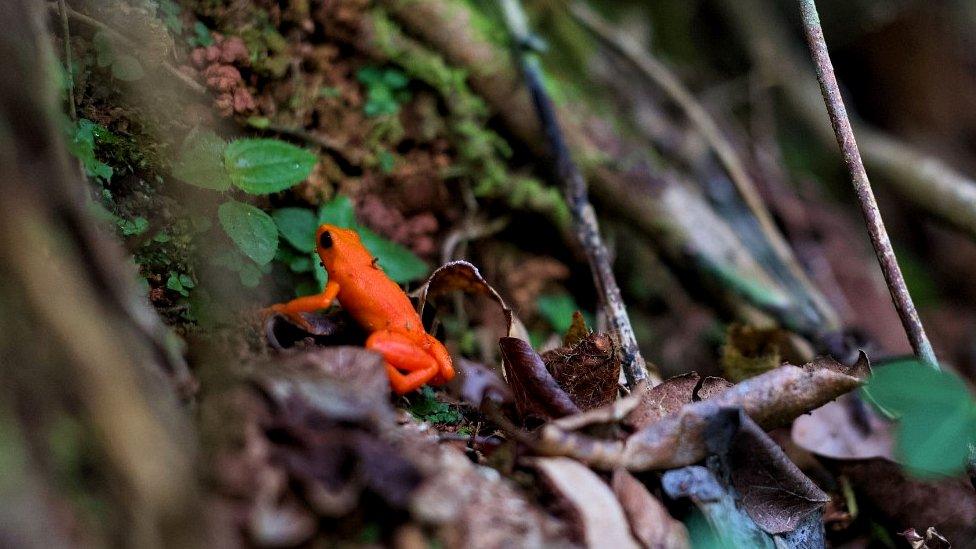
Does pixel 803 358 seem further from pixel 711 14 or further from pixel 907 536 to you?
pixel 711 14

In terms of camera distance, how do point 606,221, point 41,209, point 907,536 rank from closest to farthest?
point 41,209, point 907,536, point 606,221

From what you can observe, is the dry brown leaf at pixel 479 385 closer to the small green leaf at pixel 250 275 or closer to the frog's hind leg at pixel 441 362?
the frog's hind leg at pixel 441 362

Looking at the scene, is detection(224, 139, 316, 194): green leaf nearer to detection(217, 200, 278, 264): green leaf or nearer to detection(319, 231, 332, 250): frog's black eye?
detection(217, 200, 278, 264): green leaf

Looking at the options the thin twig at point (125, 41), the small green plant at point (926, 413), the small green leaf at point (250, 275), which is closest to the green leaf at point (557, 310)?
the small green leaf at point (250, 275)

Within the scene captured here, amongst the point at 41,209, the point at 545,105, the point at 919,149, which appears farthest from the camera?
the point at 919,149

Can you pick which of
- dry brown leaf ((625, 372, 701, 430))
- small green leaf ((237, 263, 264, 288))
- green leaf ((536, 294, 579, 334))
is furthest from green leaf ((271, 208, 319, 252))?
dry brown leaf ((625, 372, 701, 430))

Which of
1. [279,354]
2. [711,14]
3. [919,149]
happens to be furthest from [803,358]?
[711,14]

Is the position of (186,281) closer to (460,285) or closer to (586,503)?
(460,285)
